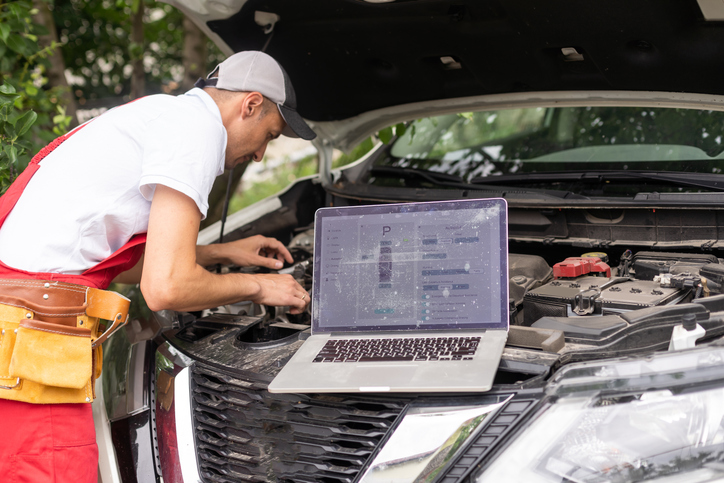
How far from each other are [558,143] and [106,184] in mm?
1727

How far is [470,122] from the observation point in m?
2.88

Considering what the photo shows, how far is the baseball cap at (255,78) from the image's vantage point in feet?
6.23

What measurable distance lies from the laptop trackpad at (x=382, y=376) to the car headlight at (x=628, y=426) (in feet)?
0.87

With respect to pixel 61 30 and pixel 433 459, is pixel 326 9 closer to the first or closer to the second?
pixel 433 459

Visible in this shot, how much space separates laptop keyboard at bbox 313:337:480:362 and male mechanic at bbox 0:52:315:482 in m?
0.37

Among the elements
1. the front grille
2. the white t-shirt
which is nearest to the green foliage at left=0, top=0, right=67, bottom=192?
the white t-shirt

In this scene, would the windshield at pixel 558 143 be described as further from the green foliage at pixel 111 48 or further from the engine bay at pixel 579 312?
the green foliage at pixel 111 48

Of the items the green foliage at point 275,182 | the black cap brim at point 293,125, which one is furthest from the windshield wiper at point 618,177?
the green foliage at point 275,182

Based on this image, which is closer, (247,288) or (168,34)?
(247,288)

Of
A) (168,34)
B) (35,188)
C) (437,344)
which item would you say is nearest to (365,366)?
(437,344)

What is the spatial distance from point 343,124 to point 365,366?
172 cm

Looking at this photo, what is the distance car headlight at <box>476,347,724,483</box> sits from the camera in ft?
4.12

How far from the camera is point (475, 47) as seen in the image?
231 cm

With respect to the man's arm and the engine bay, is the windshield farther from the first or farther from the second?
the man's arm
